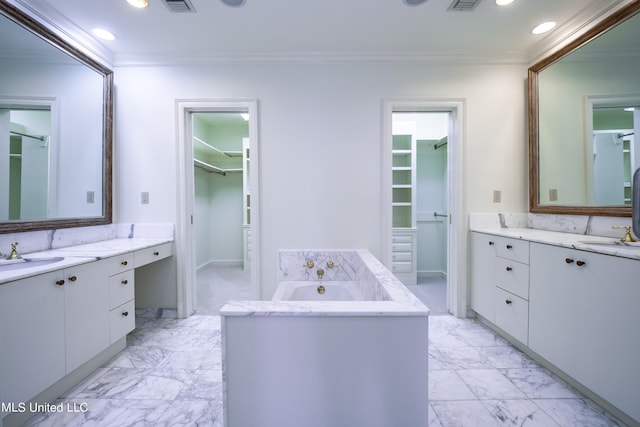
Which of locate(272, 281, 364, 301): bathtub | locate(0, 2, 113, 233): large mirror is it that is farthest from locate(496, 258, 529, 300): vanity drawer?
locate(0, 2, 113, 233): large mirror

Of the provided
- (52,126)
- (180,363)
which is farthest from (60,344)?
(52,126)

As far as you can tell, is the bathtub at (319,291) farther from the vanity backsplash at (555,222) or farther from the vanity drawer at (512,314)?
the vanity backsplash at (555,222)

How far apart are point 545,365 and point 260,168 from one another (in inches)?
103

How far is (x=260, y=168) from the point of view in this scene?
2.35m

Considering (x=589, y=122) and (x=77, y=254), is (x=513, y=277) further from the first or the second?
(x=77, y=254)

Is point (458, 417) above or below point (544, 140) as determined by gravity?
below

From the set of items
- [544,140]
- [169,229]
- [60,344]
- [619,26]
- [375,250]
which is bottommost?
[60,344]

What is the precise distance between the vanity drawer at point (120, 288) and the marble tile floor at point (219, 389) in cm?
43

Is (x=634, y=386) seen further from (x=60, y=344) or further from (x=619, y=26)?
(x=60, y=344)

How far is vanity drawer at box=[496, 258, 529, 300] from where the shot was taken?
176 centimetres

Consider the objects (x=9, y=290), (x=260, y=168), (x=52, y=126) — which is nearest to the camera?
(x=9, y=290)

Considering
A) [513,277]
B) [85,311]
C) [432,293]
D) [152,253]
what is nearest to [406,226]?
[432,293]

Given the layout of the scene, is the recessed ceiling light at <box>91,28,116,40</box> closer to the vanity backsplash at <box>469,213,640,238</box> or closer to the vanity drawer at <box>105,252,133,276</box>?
the vanity drawer at <box>105,252,133,276</box>

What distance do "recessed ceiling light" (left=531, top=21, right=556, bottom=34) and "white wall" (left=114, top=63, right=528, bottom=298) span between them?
0.34 metres
